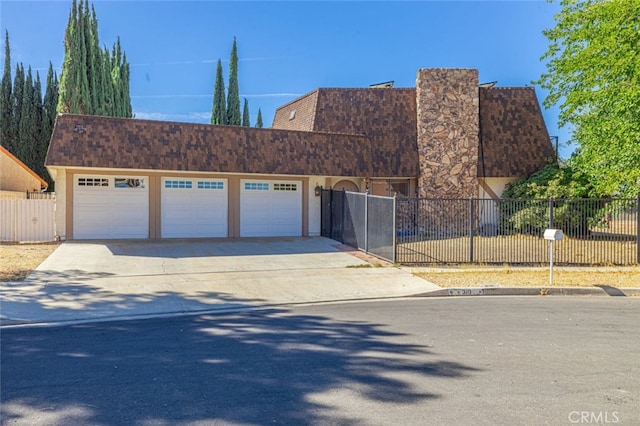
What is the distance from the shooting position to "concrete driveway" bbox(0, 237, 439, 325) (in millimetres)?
8391

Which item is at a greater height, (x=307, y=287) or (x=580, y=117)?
(x=580, y=117)

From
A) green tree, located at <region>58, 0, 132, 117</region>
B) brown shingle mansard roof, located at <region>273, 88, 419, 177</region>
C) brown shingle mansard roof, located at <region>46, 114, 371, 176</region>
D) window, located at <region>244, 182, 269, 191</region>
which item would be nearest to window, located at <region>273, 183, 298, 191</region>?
Answer: window, located at <region>244, 182, 269, 191</region>

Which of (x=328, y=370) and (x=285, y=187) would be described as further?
(x=285, y=187)

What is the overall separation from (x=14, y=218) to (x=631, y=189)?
21.5 m

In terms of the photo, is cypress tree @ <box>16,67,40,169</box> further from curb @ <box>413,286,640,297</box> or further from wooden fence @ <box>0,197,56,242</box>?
curb @ <box>413,286,640,297</box>

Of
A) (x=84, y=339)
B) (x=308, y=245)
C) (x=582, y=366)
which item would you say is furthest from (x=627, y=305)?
(x=308, y=245)

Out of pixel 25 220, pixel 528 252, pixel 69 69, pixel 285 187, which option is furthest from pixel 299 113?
pixel 528 252

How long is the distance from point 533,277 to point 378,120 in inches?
517

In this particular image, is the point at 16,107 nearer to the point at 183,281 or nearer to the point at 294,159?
the point at 294,159

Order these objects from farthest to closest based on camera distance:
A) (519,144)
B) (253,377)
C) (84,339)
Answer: (519,144) < (84,339) < (253,377)

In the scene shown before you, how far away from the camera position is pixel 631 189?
45.9ft

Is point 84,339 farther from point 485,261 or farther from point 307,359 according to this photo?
point 485,261

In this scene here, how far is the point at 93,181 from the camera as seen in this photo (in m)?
18.2

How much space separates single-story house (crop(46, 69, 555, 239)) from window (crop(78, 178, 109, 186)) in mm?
38
